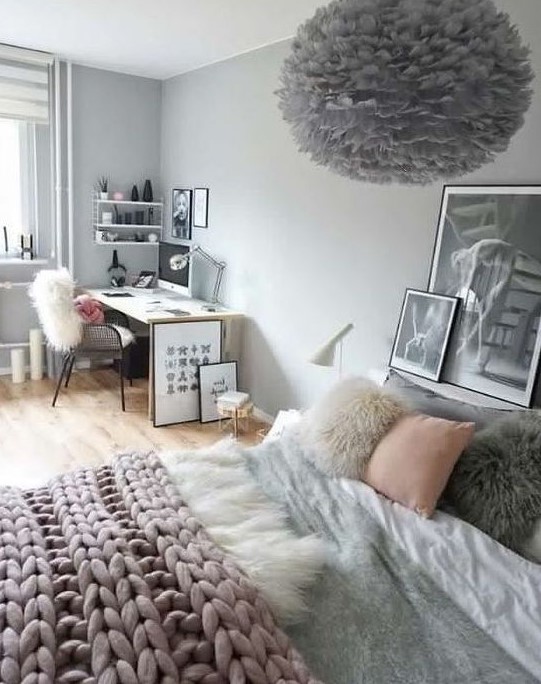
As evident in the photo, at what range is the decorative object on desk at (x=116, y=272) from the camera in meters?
4.96

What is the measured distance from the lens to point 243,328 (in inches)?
167

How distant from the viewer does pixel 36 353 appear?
4695 mm

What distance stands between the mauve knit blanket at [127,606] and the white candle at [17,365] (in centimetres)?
331

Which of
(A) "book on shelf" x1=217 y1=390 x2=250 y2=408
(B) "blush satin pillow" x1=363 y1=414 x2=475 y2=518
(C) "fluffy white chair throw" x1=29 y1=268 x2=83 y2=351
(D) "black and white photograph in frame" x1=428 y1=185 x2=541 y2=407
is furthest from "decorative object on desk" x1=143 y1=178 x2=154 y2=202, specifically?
(B) "blush satin pillow" x1=363 y1=414 x2=475 y2=518

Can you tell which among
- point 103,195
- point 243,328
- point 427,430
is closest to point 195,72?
point 103,195

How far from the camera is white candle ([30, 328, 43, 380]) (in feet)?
15.3

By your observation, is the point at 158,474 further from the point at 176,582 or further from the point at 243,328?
the point at 243,328

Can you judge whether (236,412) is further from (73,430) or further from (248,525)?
(248,525)

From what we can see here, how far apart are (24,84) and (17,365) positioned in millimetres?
2080

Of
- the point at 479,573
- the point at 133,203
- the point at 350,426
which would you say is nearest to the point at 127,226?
the point at 133,203

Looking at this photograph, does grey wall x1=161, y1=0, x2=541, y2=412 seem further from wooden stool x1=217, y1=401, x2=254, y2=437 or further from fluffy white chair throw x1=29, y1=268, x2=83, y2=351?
fluffy white chair throw x1=29, y1=268, x2=83, y2=351

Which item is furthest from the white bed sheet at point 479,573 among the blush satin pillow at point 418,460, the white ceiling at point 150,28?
the white ceiling at point 150,28

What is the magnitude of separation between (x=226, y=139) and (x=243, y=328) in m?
1.36

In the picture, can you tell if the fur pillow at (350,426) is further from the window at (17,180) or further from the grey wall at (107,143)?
the window at (17,180)
